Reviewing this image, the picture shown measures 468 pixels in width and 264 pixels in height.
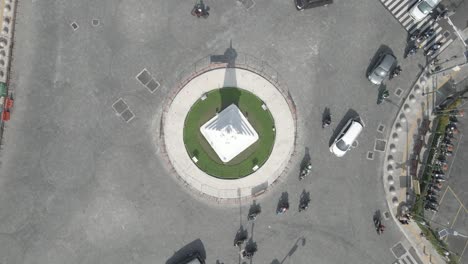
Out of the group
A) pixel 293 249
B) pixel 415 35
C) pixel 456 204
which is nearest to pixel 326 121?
pixel 415 35

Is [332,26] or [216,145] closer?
[216,145]

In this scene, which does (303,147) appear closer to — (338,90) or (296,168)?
(296,168)

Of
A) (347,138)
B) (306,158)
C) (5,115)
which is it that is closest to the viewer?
(5,115)

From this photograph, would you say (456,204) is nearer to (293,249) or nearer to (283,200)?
(293,249)

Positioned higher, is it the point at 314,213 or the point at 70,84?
the point at 70,84

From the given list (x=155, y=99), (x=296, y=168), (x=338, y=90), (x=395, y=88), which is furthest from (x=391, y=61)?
(x=155, y=99)

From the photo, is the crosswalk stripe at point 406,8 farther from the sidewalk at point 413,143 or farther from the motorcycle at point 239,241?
the motorcycle at point 239,241

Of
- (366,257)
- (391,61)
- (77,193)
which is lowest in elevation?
(366,257)

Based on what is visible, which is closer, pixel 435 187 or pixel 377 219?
pixel 377 219
